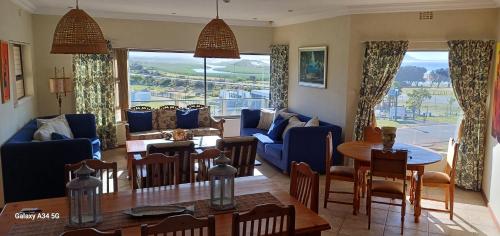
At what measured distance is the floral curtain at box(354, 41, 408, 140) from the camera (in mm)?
5652

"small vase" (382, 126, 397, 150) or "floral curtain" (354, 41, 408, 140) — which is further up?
"floral curtain" (354, 41, 408, 140)

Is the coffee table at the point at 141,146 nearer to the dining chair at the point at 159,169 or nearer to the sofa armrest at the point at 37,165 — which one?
the sofa armrest at the point at 37,165

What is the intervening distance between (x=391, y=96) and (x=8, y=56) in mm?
5520

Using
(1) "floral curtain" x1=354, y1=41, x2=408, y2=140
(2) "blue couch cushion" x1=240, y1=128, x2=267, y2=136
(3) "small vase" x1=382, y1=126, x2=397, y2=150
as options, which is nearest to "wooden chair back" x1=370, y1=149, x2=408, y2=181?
(3) "small vase" x1=382, y1=126, x2=397, y2=150

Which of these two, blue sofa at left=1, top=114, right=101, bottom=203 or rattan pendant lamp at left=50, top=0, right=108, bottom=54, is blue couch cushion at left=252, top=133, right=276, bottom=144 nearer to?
blue sofa at left=1, top=114, right=101, bottom=203

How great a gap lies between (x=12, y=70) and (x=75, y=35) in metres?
3.86

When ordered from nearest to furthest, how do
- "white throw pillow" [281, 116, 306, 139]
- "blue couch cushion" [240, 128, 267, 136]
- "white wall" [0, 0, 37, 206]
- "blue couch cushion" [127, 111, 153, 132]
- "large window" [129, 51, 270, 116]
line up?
"white wall" [0, 0, 37, 206] → "white throw pillow" [281, 116, 306, 139] → "blue couch cushion" [127, 111, 153, 132] → "blue couch cushion" [240, 128, 267, 136] → "large window" [129, 51, 270, 116]

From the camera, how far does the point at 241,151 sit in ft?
15.1

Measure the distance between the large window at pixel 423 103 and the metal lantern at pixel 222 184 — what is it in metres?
4.09

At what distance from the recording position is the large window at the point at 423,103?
566 centimetres

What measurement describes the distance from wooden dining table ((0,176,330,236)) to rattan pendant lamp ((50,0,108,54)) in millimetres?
1042

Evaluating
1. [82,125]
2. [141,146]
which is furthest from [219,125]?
[82,125]

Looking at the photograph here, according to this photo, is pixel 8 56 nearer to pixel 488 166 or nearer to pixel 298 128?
pixel 298 128

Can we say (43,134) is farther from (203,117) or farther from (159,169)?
(203,117)
